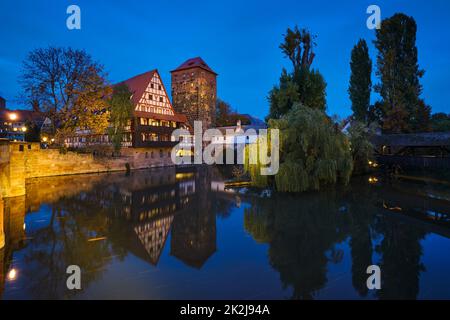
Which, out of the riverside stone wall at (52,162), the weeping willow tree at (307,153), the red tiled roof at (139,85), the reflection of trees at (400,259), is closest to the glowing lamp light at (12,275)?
the riverside stone wall at (52,162)

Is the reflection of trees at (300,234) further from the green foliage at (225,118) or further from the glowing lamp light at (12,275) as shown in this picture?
the green foliage at (225,118)

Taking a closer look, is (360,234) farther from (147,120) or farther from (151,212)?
(147,120)

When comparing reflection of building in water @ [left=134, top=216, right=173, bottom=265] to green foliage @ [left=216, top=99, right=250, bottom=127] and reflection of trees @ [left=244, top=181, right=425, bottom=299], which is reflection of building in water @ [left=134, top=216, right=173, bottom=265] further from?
green foliage @ [left=216, top=99, right=250, bottom=127]

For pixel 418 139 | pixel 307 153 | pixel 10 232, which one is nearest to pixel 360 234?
pixel 307 153

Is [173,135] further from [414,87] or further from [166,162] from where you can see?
[414,87]

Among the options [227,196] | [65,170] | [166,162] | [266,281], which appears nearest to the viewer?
[266,281]

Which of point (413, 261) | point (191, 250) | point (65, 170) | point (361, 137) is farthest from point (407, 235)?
point (65, 170)

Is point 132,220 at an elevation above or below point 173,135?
below

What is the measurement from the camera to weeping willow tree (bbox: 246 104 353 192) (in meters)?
14.2

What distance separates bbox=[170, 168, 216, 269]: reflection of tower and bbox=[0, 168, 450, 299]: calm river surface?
35 mm

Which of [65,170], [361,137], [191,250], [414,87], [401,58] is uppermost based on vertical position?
[401,58]

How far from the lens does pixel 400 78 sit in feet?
95.9
